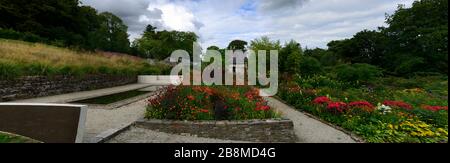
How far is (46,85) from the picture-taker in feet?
39.9

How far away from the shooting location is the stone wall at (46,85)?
10320mm

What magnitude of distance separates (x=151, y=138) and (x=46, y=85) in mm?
9046

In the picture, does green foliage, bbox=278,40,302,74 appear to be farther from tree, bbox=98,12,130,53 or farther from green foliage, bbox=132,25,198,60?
tree, bbox=98,12,130,53

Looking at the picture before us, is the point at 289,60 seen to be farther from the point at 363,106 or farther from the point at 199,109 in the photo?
the point at 199,109

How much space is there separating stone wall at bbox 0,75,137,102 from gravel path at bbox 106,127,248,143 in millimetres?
7088

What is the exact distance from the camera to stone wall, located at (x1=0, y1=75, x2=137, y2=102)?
33.9 ft

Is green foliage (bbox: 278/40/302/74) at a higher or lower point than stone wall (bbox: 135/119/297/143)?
higher

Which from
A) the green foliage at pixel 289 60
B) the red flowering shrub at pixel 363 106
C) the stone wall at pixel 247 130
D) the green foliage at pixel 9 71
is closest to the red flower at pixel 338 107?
the red flowering shrub at pixel 363 106

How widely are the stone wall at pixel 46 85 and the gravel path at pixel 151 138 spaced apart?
7088 millimetres

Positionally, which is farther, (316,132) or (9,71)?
(9,71)

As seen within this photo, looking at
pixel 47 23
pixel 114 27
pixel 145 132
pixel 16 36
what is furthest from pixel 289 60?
pixel 114 27

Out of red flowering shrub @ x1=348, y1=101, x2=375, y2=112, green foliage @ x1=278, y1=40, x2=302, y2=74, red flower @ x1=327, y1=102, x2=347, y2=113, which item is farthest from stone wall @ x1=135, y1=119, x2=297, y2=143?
green foliage @ x1=278, y1=40, x2=302, y2=74
